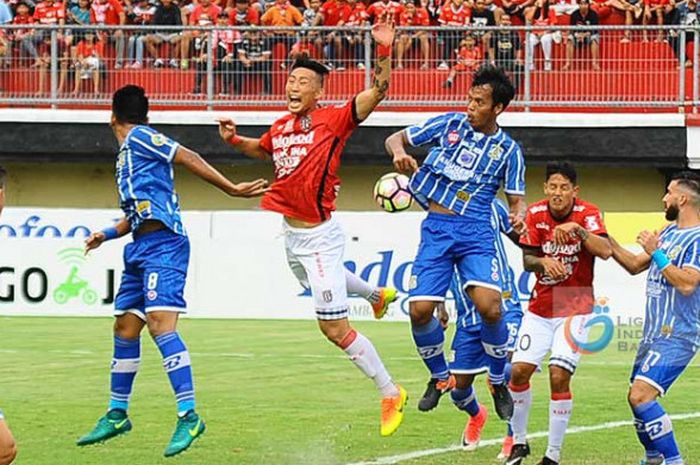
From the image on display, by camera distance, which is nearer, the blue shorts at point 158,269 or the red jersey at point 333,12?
the blue shorts at point 158,269

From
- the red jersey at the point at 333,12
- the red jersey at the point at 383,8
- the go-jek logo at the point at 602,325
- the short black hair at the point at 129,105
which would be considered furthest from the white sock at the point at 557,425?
the red jersey at the point at 333,12

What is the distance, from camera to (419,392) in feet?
48.3

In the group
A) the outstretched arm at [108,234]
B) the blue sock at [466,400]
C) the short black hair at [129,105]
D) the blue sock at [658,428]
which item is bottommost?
the blue sock at [466,400]

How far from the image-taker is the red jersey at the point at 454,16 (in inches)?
998

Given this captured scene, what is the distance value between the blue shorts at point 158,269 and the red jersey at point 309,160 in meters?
0.96

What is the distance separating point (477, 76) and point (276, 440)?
3.15 metres

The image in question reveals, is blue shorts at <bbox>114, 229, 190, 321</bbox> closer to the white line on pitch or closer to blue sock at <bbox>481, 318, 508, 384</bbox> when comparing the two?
the white line on pitch

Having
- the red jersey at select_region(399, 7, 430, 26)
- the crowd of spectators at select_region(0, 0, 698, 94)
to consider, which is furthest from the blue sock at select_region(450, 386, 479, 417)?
the red jersey at select_region(399, 7, 430, 26)

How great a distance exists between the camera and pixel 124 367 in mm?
10945

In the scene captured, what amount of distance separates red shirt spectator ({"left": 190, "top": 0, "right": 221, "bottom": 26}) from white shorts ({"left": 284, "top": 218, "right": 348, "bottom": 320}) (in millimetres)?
15095

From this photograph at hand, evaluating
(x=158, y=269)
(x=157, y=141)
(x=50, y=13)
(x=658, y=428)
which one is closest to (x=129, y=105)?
(x=157, y=141)

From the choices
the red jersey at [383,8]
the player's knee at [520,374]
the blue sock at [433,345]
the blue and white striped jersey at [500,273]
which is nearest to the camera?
the player's knee at [520,374]

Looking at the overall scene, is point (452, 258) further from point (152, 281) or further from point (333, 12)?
point (333, 12)

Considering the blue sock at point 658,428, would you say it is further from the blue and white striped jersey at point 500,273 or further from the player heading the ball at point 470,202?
the blue and white striped jersey at point 500,273
